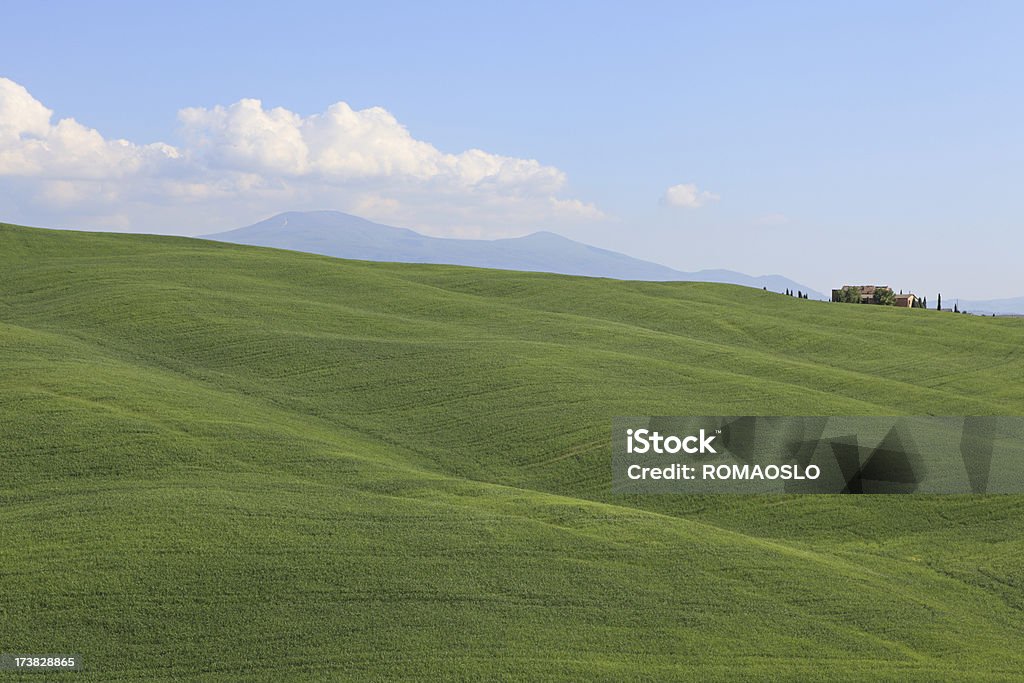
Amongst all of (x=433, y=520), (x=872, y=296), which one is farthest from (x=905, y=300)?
(x=433, y=520)

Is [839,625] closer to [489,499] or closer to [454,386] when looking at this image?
[489,499]

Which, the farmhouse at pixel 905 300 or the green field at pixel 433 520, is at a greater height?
the farmhouse at pixel 905 300

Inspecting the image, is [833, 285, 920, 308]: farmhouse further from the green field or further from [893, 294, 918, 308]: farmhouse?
the green field

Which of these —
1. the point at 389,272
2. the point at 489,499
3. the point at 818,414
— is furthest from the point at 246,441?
the point at 389,272

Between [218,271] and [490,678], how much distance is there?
151 ft

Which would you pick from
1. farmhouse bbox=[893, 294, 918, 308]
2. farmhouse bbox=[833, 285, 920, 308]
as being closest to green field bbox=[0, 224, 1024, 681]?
farmhouse bbox=[833, 285, 920, 308]

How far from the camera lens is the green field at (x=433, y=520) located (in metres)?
16.0

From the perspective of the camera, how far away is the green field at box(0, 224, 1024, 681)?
15984 mm

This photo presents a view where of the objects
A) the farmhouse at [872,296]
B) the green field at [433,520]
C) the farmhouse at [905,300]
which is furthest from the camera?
the farmhouse at [905,300]

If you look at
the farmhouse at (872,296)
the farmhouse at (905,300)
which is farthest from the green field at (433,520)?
the farmhouse at (905,300)

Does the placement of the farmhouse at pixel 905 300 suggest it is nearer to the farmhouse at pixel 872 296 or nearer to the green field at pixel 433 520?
the farmhouse at pixel 872 296

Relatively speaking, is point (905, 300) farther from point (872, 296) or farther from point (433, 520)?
point (433, 520)

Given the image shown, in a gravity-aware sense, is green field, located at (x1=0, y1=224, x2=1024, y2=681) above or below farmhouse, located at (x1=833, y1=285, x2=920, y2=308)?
below

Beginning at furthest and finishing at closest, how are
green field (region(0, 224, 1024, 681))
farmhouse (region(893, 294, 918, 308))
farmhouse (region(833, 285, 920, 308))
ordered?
farmhouse (region(893, 294, 918, 308))
farmhouse (region(833, 285, 920, 308))
green field (region(0, 224, 1024, 681))
